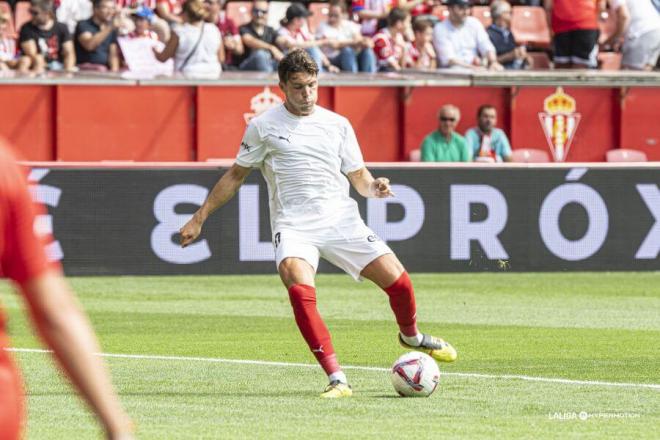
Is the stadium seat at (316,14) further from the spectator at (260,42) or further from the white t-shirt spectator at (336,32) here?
the spectator at (260,42)

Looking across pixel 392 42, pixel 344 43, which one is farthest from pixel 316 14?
pixel 344 43

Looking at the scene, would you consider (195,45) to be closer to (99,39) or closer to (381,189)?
(99,39)

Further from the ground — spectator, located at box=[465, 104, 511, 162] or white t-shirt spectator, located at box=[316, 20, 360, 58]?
white t-shirt spectator, located at box=[316, 20, 360, 58]

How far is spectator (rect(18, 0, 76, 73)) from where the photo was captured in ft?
68.1

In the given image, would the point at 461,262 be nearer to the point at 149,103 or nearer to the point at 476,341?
the point at 149,103

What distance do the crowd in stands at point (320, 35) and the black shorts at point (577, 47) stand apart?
0.07 feet

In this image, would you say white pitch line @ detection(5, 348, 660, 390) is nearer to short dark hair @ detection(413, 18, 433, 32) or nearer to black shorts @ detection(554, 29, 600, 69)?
short dark hair @ detection(413, 18, 433, 32)

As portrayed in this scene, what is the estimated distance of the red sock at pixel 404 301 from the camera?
383 inches

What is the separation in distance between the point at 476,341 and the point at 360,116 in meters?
10.0

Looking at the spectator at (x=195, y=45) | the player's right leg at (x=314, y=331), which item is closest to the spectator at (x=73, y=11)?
the spectator at (x=195, y=45)

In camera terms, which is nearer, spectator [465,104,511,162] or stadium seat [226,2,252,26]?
spectator [465,104,511,162]

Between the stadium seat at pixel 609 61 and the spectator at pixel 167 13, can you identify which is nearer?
the spectator at pixel 167 13

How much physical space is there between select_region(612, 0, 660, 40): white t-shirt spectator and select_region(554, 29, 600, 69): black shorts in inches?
26.1

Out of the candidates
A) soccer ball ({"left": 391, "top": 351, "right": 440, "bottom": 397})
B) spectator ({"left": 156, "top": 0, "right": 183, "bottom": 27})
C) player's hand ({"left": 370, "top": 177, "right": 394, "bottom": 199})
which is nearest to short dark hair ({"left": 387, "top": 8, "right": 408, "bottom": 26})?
spectator ({"left": 156, "top": 0, "right": 183, "bottom": 27})
